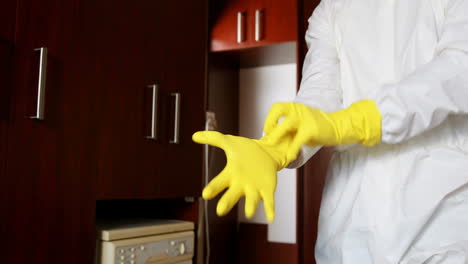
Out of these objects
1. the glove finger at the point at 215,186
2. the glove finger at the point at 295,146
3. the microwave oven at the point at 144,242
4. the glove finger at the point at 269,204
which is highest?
the glove finger at the point at 295,146

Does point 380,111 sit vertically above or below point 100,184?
above

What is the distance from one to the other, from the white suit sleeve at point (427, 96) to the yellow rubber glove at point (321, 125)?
20 millimetres

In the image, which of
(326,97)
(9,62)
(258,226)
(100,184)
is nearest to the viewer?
(326,97)

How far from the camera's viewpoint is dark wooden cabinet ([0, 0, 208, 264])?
3.78 ft

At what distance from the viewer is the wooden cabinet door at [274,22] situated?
6.33 ft

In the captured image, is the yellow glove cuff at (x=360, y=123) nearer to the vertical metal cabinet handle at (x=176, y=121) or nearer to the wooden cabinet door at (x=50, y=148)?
the wooden cabinet door at (x=50, y=148)

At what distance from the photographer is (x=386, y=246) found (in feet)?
2.86

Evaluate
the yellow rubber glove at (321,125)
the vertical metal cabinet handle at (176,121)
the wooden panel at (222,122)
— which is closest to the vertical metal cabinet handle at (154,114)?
the vertical metal cabinet handle at (176,121)

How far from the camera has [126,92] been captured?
149 centimetres

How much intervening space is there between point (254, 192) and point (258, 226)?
1.51 metres

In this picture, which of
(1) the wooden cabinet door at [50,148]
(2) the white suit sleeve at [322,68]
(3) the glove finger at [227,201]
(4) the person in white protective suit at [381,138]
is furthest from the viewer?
(1) the wooden cabinet door at [50,148]

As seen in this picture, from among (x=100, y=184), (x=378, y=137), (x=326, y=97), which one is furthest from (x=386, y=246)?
(x=100, y=184)

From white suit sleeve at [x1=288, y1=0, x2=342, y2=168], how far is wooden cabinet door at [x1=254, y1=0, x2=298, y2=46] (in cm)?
76

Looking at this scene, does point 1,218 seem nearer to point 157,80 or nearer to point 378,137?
point 157,80
